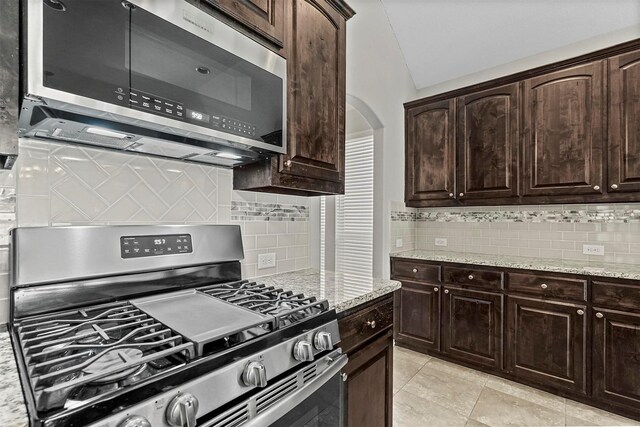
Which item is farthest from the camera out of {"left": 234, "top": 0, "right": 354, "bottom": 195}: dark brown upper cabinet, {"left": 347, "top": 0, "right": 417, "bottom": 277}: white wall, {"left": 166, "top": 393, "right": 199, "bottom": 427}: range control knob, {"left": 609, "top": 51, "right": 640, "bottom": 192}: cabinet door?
{"left": 347, "top": 0, "right": 417, "bottom": 277}: white wall

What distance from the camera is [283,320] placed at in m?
0.98

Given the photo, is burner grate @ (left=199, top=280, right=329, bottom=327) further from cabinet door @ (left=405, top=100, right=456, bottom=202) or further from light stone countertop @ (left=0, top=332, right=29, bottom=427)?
cabinet door @ (left=405, top=100, right=456, bottom=202)

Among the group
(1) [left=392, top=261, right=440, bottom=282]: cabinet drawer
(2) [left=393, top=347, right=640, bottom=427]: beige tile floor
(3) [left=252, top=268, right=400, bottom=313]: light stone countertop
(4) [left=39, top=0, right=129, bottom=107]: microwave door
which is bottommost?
(2) [left=393, top=347, right=640, bottom=427]: beige tile floor

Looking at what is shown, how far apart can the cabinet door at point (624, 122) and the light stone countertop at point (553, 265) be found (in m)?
0.57

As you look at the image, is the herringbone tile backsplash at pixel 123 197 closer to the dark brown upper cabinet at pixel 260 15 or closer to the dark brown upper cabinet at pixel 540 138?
the dark brown upper cabinet at pixel 260 15

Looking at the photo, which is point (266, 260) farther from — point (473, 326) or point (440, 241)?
point (440, 241)

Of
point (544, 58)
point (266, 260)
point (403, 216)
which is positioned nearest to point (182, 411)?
point (266, 260)

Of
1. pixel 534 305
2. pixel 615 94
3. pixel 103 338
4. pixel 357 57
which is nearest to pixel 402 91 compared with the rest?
pixel 357 57

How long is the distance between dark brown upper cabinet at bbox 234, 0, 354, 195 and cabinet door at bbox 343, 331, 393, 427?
2.66ft

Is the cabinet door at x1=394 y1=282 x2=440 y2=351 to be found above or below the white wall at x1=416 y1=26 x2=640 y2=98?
below

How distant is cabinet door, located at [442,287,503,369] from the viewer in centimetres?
254

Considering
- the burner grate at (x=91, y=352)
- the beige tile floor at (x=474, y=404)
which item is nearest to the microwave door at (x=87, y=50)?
the burner grate at (x=91, y=352)

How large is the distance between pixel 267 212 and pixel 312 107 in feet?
2.04

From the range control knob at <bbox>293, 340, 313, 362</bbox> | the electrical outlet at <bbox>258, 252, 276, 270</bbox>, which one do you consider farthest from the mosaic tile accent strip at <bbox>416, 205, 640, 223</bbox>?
the range control knob at <bbox>293, 340, 313, 362</bbox>
